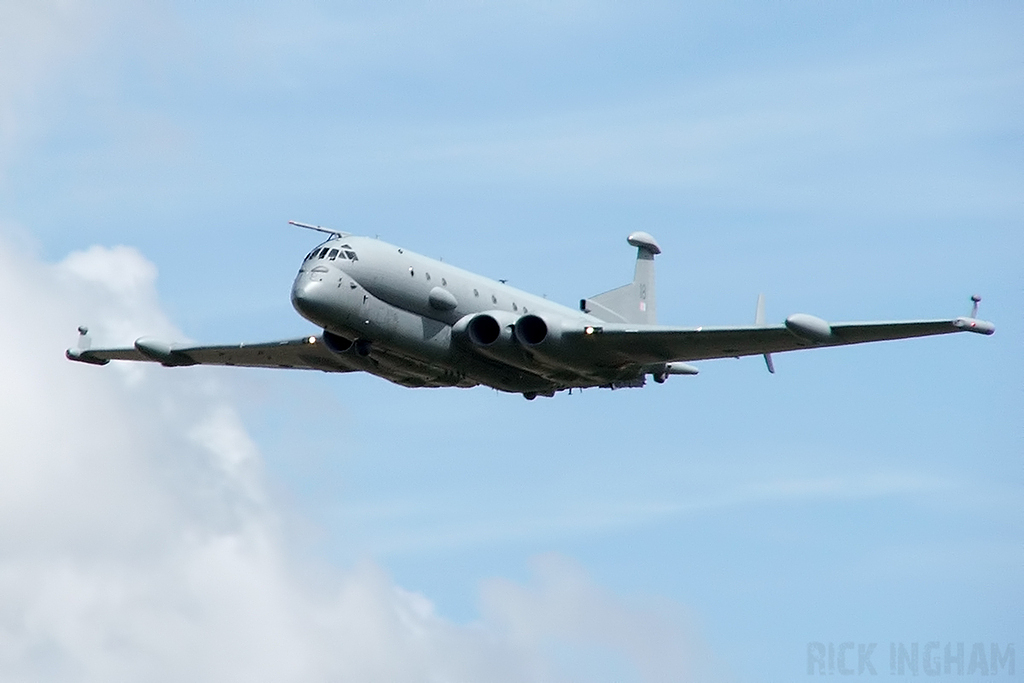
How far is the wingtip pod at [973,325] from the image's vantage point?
43.7m

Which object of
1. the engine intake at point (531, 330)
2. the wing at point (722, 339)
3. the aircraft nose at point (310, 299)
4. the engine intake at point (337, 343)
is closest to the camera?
the wing at point (722, 339)

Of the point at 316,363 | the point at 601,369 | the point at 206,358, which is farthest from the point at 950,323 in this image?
the point at 206,358

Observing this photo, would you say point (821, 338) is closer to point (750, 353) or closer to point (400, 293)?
point (750, 353)

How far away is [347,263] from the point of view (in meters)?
46.5

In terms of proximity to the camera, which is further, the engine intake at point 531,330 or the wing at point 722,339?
the engine intake at point 531,330

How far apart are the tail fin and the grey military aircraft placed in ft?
12.8

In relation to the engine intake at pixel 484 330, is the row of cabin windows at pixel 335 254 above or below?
above

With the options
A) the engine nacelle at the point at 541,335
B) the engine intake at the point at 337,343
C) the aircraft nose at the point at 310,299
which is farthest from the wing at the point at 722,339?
the aircraft nose at the point at 310,299

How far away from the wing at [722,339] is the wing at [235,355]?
789 cm

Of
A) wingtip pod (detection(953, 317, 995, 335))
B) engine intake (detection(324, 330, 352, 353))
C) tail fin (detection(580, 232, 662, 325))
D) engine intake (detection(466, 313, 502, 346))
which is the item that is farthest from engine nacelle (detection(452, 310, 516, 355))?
wingtip pod (detection(953, 317, 995, 335))

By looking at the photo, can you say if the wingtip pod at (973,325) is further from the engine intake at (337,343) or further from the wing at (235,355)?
the wing at (235,355)

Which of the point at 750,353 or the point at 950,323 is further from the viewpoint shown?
the point at 750,353

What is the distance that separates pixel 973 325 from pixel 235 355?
844 inches

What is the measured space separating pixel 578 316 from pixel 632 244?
22.6 ft
